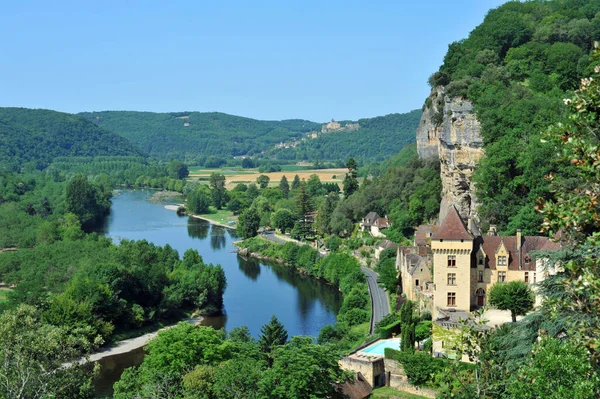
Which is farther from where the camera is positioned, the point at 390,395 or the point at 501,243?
the point at 501,243

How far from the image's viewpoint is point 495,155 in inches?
1710

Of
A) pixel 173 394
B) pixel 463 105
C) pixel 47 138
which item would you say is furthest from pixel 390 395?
pixel 47 138

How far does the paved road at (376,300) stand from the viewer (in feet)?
136

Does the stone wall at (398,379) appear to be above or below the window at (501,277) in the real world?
below

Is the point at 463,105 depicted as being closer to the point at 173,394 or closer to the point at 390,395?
the point at 390,395

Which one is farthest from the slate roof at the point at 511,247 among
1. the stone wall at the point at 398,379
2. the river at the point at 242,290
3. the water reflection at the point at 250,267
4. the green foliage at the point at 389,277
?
the water reflection at the point at 250,267

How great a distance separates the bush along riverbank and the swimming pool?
73.5 inches

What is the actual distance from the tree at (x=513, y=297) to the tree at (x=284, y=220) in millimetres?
48307

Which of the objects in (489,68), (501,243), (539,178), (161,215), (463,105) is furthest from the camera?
(161,215)

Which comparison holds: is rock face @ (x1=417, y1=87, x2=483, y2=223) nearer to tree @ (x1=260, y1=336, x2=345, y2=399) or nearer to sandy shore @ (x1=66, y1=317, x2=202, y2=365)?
sandy shore @ (x1=66, y1=317, x2=202, y2=365)

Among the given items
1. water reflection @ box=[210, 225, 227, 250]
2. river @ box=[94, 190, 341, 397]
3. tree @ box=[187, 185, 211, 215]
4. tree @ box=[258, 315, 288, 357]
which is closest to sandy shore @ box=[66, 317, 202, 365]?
river @ box=[94, 190, 341, 397]

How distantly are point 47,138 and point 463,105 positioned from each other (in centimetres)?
16761

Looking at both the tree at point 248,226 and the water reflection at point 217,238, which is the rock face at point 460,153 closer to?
the tree at point 248,226

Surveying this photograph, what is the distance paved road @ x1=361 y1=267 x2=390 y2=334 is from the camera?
41500 millimetres
